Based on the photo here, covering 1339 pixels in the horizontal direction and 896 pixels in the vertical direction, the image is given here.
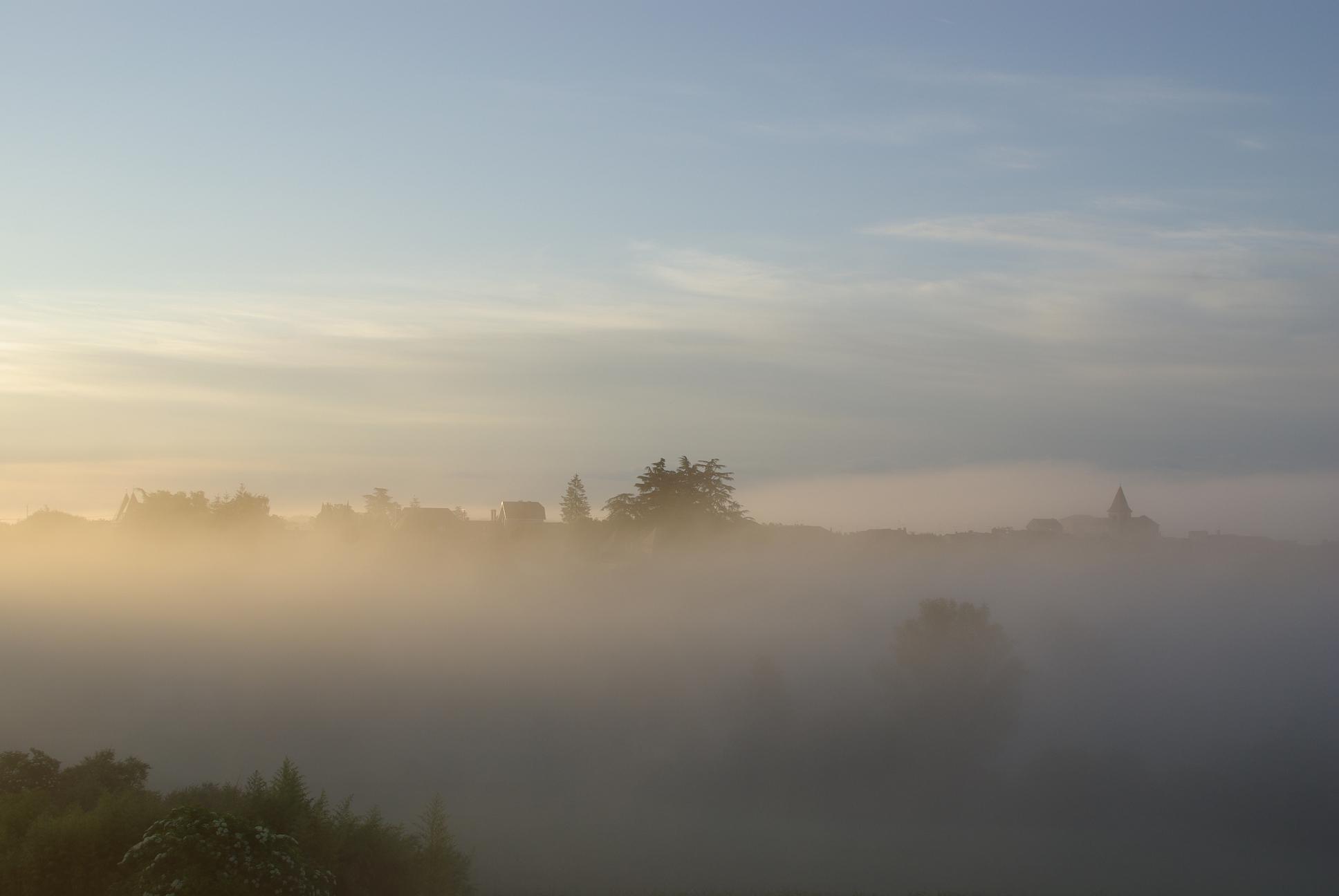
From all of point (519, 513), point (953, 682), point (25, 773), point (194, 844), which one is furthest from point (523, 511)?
point (194, 844)

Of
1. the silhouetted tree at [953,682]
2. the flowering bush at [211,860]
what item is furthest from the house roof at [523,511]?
the flowering bush at [211,860]

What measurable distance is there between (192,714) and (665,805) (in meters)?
39.2

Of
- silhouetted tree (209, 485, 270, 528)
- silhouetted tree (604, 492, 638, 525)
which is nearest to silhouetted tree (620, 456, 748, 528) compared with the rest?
silhouetted tree (604, 492, 638, 525)

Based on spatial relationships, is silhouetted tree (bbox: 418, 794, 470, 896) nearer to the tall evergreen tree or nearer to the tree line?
the tree line

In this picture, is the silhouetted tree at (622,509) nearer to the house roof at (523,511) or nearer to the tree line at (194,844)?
the house roof at (523,511)

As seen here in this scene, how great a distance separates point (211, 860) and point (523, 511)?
362 ft

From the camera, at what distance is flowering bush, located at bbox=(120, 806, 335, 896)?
3128cm

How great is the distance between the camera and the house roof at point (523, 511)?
141000mm

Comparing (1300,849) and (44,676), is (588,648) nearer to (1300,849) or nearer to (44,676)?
(44,676)

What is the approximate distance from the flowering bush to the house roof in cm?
10716

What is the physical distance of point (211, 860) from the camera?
3158 cm

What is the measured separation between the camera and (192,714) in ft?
310

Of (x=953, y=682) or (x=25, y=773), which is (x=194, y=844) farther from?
(x=953, y=682)

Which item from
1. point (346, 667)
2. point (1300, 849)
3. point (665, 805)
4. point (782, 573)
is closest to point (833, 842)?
point (665, 805)
